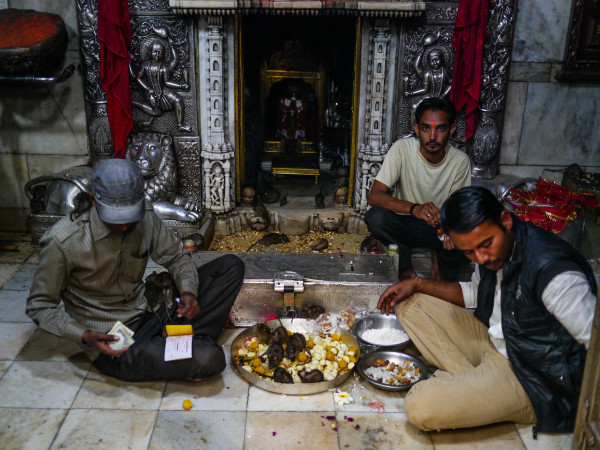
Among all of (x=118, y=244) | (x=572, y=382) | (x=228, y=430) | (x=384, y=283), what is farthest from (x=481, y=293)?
(x=118, y=244)

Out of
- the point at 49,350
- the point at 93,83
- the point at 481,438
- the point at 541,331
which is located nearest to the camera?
the point at 541,331

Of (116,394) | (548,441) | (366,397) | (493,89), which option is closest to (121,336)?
(116,394)

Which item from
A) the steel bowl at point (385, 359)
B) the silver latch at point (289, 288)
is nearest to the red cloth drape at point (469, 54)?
the silver latch at point (289, 288)

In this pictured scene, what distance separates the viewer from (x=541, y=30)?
20.0 feet

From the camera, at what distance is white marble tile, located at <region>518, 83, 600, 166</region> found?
6.27m

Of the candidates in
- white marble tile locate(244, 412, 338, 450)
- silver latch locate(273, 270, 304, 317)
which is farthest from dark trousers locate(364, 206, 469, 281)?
white marble tile locate(244, 412, 338, 450)

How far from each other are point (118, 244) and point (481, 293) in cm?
210

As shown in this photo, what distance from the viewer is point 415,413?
3.18 metres

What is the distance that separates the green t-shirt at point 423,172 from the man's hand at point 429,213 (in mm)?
500

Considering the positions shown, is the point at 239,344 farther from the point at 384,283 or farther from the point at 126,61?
the point at 126,61

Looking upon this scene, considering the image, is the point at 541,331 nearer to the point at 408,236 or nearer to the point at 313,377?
the point at 313,377

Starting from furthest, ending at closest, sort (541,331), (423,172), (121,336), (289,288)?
1. (423,172)
2. (289,288)
3. (121,336)
4. (541,331)

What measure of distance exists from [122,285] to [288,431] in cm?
131

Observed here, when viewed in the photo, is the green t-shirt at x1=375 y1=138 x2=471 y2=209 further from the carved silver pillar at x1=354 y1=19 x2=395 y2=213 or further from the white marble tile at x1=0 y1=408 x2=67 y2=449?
the white marble tile at x1=0 y1=408 x2=67 y2=449
